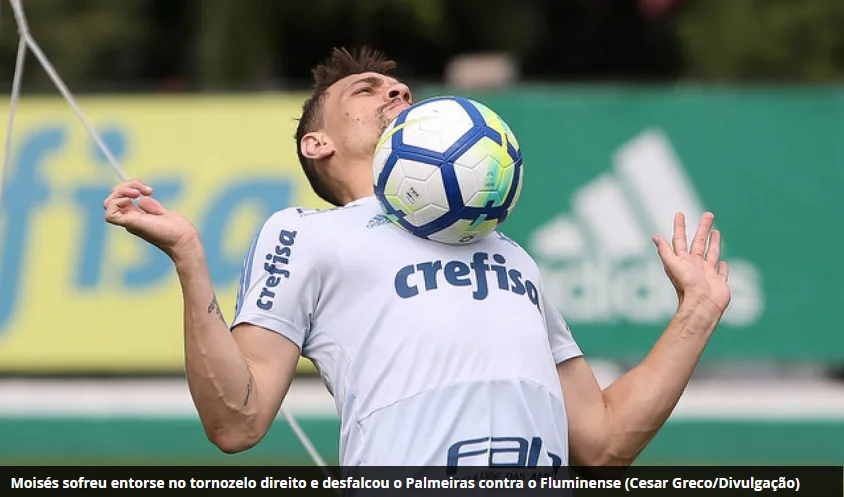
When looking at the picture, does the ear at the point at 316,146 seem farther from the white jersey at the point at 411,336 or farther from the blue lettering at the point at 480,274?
the blue lettering at the point at 480,274

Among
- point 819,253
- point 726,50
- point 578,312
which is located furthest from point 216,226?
point 726,50

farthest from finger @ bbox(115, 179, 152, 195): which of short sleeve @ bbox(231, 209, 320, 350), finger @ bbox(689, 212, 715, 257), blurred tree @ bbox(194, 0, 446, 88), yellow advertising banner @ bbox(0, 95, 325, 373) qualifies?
blurred tree @ bbox(194, 0, 446, 88)

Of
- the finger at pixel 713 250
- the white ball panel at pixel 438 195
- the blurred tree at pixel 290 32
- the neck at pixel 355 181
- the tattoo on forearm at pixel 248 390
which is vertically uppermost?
the blurred tree at pixel 290 32

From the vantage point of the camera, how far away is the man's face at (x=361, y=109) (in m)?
3.21

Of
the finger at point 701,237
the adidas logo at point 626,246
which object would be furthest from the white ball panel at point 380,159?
the adidas logo at point 626,246

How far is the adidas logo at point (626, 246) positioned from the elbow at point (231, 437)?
6.01 metres

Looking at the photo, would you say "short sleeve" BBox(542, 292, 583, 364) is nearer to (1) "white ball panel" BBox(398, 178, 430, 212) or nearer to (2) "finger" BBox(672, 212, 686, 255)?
(2) "finger" BBox(672, 212, 686, 255)

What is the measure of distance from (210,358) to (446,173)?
0.66 meters

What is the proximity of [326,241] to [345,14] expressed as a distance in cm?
917

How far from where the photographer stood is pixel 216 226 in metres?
8.79

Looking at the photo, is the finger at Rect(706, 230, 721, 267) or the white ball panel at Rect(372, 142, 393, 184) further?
the finger at Rect(706, 230, 721, 267)

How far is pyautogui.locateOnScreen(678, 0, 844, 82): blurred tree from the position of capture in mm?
11391

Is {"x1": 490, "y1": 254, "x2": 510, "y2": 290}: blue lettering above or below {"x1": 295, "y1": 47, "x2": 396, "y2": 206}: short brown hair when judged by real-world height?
below

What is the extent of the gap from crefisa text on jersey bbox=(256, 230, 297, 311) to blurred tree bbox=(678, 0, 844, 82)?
903 centimetres
